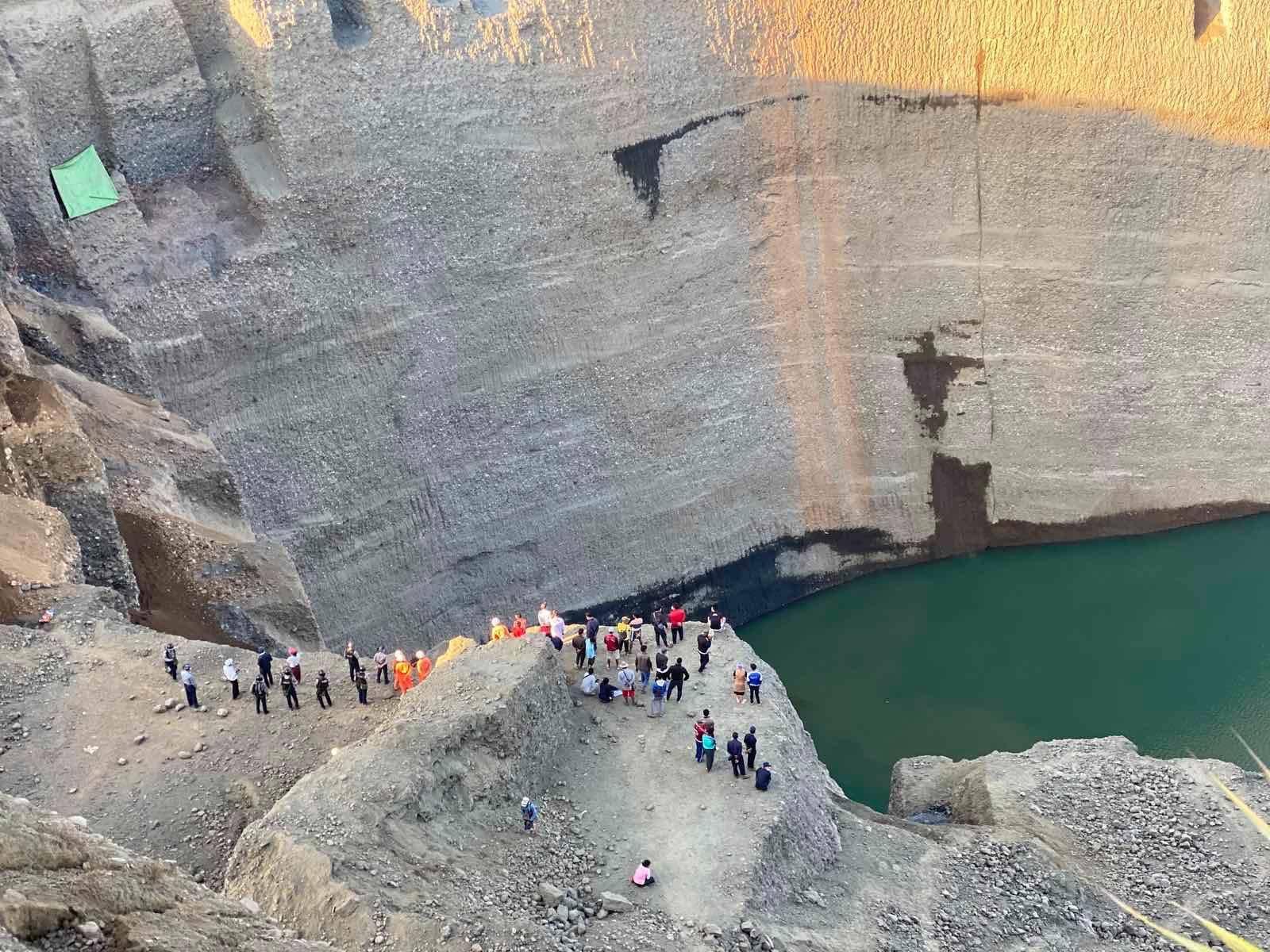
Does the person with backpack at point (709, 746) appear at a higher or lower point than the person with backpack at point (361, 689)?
lower

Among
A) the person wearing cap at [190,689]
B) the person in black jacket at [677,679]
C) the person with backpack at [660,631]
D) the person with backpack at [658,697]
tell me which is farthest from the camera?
the person with backpack at [660,631]

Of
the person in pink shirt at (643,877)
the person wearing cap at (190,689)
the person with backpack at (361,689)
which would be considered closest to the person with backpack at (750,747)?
the person in pink shirt at (643,877)

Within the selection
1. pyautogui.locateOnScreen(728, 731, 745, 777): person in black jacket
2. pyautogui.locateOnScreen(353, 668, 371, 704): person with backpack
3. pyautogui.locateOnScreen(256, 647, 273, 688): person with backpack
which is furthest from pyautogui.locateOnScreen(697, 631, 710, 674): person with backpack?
pyautogui.locateOnScreen(256, 647, 273, 688): person with backpack

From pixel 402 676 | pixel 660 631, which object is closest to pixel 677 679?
pixel 660 631

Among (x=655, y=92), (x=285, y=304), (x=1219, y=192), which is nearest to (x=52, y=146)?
(x=285, y=304)

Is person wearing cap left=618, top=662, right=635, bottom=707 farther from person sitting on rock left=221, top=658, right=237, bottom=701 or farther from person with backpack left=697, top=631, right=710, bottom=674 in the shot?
person sitting on rock left=221, top=658, right=237, bottom=701

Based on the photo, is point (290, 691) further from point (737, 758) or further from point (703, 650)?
point (737, 758)

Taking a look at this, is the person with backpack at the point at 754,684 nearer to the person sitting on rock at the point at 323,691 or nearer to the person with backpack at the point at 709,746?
the person with backpack at the point at 709,746
